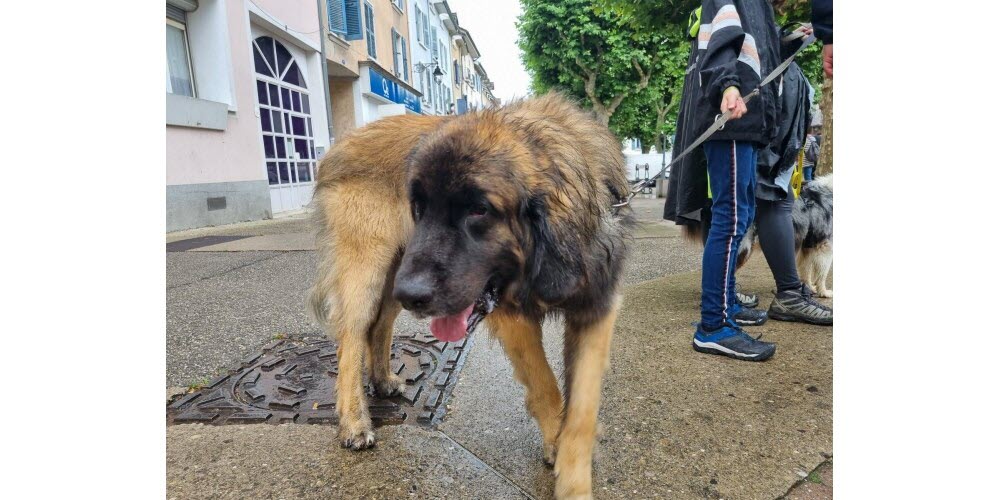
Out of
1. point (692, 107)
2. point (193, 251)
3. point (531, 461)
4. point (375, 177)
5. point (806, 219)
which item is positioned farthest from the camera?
point (193, 251)

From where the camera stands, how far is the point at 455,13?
35.2 meters

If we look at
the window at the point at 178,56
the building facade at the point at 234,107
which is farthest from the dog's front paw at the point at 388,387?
the window at the point at 178,56

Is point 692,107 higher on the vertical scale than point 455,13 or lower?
lower

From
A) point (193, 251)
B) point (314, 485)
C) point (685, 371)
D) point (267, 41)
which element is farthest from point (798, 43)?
point (267, 41)

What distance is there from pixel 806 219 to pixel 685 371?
244 centimetres

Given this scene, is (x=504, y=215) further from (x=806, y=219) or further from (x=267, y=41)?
(x=267, y=41)

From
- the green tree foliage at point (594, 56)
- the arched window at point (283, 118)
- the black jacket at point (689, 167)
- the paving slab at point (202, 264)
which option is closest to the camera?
the black jacket at point (689, 167)

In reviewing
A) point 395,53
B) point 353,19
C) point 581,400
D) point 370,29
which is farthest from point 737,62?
point 395,53

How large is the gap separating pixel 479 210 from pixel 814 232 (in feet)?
12.2

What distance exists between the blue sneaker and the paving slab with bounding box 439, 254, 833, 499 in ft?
0.17

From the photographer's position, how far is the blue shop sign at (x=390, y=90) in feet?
58.7

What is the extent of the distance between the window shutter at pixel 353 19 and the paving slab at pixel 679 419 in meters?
14.6

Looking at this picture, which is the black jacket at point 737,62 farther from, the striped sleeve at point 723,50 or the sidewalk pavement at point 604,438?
the sidewalk pavement at point 604,438

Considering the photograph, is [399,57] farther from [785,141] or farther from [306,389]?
[306,389]
